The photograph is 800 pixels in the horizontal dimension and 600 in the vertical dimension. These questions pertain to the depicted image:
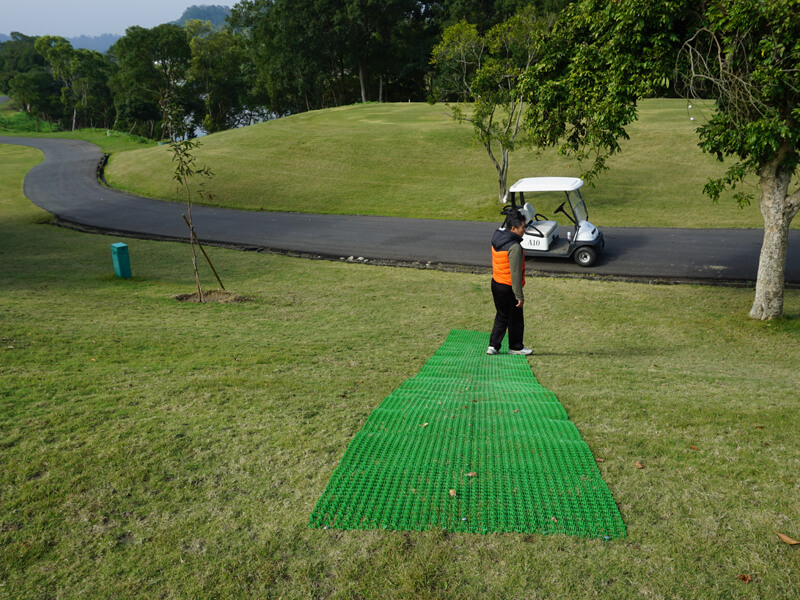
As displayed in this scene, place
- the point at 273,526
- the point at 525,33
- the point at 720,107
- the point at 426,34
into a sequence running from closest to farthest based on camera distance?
the point at 273,526 → the point at 720,107 → the point at 525,33 → the point at 426,34

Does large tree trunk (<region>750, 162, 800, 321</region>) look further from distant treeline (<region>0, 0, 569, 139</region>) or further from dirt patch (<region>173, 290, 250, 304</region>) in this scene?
distant treeline (<region>0, 0, 569, 139</region>)

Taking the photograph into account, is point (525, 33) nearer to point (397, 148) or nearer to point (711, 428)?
point (397, 148)

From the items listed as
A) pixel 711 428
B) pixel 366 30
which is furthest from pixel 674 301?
pixel 366 30

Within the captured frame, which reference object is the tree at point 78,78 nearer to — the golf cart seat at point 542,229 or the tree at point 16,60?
the tree at point 16,60

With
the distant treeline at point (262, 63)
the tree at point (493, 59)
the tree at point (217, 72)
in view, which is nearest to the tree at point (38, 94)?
the distant treeline at point (262, 63)

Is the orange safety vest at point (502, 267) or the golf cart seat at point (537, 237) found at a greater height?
the orange safety vest at point (502, 267)

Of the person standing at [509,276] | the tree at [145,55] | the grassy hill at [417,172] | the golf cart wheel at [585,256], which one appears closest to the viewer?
the person standing at [509,276]

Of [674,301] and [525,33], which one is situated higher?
[525,33]
